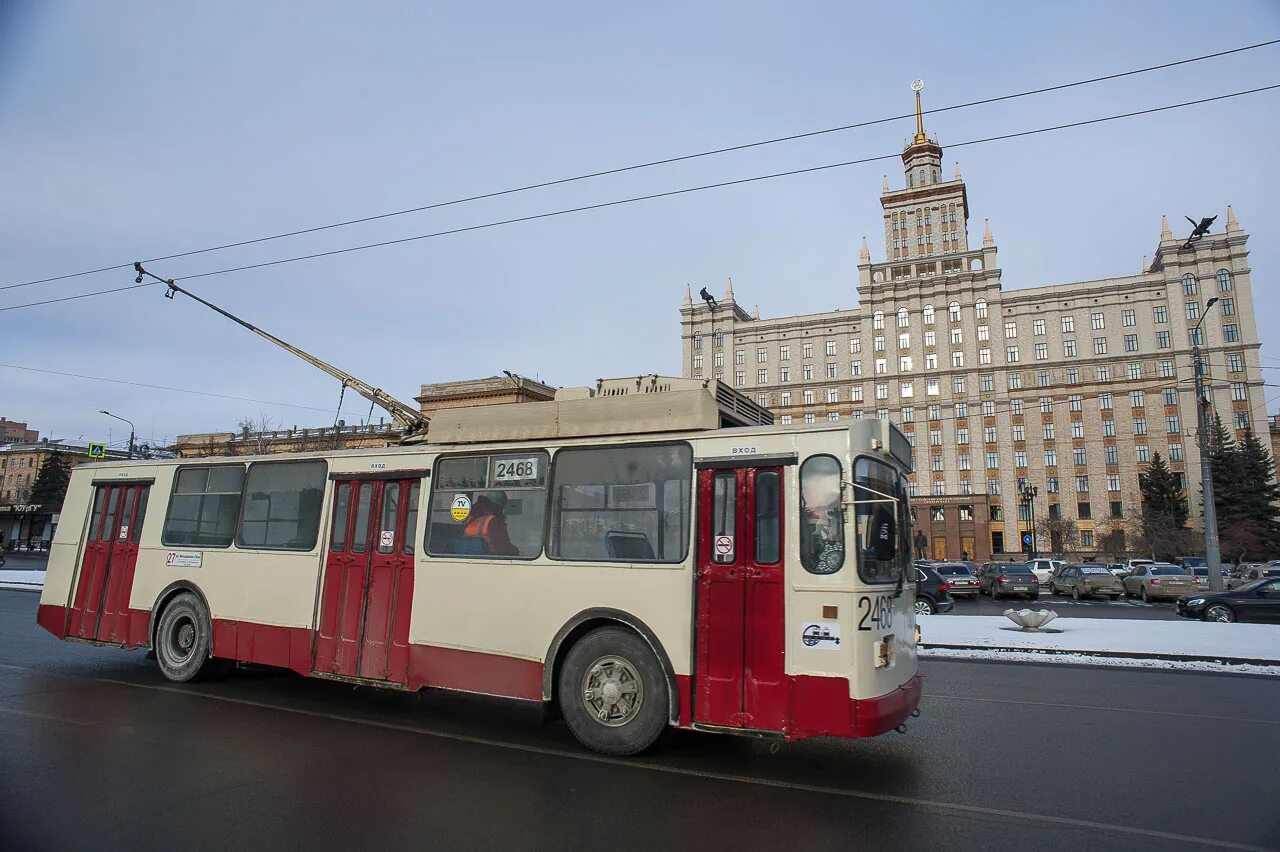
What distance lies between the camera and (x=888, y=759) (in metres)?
6.50

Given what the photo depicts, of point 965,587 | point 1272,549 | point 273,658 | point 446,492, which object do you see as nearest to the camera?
point 446,492

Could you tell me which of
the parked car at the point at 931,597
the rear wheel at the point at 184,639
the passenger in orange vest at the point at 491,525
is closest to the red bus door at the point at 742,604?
the passenger in orange vest at the point at 491,525

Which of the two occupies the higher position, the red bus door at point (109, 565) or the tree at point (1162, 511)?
the tree at point (1162, 511)

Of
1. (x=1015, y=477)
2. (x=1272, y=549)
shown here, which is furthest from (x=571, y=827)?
(x=1015, y=477)

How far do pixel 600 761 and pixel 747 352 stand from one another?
9163 centimetres

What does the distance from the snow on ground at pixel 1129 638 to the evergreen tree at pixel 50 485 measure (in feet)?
270

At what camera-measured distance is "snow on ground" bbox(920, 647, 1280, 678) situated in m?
11.8

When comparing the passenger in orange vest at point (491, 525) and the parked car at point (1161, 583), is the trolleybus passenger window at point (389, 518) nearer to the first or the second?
the passenger in orange vest at point (491, 525)

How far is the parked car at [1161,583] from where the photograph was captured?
2834 centimetres

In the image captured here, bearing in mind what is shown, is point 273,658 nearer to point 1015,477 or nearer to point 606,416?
point 606,416

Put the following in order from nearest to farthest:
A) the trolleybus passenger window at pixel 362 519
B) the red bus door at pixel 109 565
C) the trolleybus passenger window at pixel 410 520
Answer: the trolleybus passenger window at pixel 410 520 < the trolleybus passenger window at pixel 362 519 < the red bus door at pixel 109 565

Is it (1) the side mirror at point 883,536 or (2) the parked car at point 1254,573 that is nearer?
(1) the side mirror at point 883,536

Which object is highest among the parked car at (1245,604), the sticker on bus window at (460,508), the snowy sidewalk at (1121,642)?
the sticker on bus window at (460,508)

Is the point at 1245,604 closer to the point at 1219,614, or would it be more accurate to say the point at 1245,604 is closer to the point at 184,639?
the point at 1219,614
